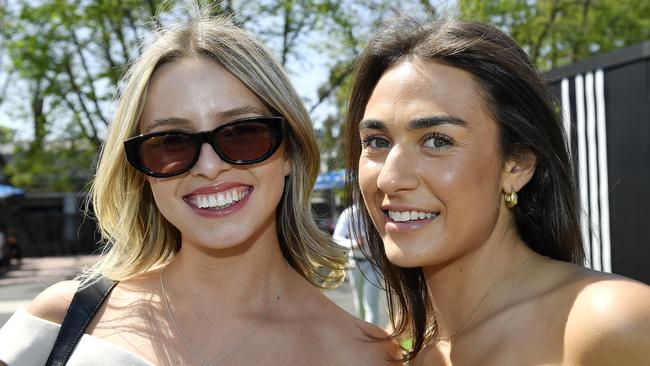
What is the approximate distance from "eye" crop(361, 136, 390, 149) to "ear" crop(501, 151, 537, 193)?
0.39 m

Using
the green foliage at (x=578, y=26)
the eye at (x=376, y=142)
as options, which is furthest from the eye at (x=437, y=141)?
the green foliage at (x=578, y=26)

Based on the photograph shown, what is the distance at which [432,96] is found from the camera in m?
2.27

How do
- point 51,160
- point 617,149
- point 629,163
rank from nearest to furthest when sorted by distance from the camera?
Result: 1. point 629,163
2. point 617,149
3. point 51,160

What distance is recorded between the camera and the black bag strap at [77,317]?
2.31 metres

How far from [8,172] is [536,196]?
70.7ft

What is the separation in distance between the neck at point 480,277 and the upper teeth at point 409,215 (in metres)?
0.25

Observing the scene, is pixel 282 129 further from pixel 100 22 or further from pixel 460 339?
pixel 100 22

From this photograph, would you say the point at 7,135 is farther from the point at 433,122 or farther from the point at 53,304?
the point at 433,122

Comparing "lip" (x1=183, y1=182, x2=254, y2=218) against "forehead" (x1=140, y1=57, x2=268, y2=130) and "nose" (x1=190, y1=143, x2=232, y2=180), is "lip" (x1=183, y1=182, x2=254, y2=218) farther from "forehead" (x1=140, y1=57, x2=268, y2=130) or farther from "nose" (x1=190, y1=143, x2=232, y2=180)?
"forehead" (x1=140, y1=57, x2=268, y2=130)

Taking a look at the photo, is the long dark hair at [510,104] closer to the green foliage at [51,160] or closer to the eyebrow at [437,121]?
the eyebrow at [437,121]

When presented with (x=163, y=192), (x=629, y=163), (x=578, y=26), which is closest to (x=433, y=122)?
(x=163, y=192)

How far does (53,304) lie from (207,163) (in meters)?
0.71

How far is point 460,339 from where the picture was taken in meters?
2.39

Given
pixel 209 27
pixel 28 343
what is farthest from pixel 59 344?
pixel 209 27
